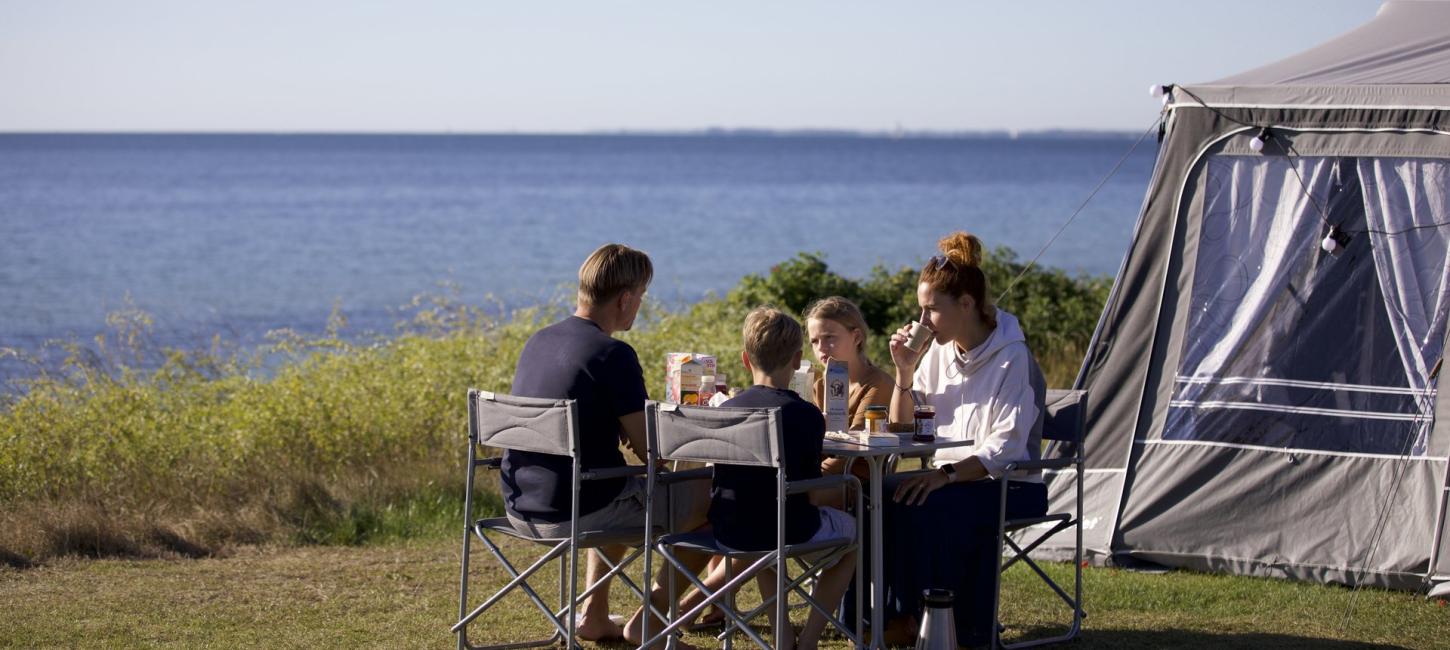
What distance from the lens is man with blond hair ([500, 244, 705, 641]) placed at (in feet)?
13.1

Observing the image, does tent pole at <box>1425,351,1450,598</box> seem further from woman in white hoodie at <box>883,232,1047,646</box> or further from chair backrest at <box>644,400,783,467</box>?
chair backrest at <box>644,400,783,467</box>

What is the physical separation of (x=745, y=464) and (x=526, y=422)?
0.62 metres

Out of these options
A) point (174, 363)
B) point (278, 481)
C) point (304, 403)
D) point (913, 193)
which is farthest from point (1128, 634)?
point (913, 193)

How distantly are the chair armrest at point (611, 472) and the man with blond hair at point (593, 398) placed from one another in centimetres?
4

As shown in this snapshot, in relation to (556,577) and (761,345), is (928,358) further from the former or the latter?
(556,577)

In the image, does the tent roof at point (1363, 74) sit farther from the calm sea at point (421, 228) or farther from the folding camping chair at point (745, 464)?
the calm sea at point (421, 228)

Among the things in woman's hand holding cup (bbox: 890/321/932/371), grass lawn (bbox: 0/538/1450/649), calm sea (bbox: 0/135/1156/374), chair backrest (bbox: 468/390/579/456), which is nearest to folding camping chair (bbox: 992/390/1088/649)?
grass lawn (bbox: 0/538/1450/649)

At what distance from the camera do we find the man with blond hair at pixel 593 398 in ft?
13.1

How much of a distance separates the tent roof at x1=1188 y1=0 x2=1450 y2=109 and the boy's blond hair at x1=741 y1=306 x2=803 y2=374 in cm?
224

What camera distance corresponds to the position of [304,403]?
723 cm

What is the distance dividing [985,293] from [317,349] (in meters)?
6.27

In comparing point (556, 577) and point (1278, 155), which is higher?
point (1278, 155)

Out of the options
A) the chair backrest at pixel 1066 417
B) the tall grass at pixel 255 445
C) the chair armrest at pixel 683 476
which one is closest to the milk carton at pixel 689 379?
the chair armrest at pixel 683 476

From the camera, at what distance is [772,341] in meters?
3.89
